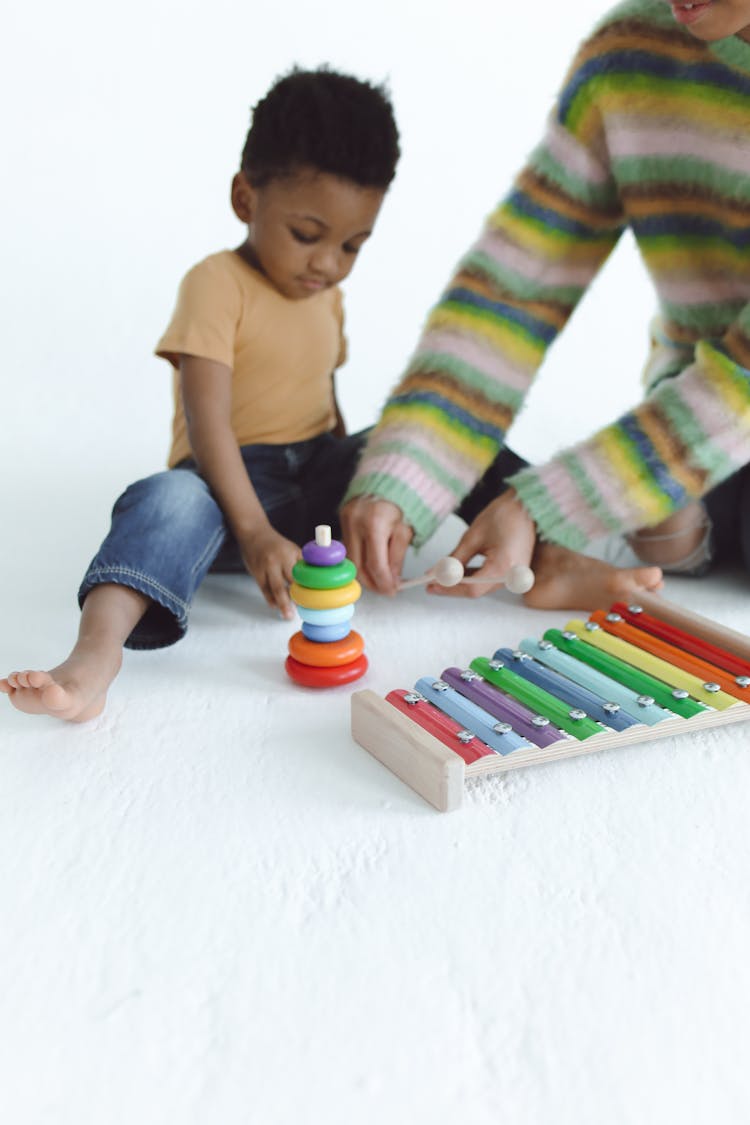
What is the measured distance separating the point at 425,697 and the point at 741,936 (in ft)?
1.21

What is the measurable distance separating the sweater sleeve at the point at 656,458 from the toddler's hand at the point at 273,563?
284mm

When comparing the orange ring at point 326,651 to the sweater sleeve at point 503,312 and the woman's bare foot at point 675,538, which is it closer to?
the sweater sleeve at point 503,312

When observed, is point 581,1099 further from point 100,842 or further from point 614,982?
point 100,842

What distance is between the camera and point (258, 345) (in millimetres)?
1485

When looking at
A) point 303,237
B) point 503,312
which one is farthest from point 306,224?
point 503,312

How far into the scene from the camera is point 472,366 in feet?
4.79

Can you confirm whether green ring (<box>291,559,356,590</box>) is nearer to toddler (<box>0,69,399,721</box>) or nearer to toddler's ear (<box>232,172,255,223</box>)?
toddler (<box>0,69,399,721</box>)

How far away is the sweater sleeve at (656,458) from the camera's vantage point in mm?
1302

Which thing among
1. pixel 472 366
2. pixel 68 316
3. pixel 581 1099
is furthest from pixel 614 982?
pixel 68 316

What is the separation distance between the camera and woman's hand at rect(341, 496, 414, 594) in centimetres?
136

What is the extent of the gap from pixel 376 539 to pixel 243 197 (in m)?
0.47

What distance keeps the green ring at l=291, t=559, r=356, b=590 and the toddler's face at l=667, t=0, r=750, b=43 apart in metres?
0.65

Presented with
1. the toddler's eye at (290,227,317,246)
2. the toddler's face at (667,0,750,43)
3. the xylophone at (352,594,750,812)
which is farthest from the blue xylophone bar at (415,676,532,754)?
the toddler's face at (667,0,750,43)

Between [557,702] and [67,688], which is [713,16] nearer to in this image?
[557,702]
